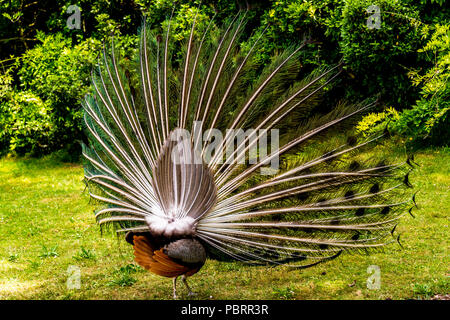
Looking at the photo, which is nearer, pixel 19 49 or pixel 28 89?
pixel 28 89

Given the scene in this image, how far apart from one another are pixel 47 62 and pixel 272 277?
698 centimetres

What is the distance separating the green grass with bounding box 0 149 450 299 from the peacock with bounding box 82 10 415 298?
0.53m

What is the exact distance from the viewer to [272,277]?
497cm

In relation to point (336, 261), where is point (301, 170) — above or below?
above

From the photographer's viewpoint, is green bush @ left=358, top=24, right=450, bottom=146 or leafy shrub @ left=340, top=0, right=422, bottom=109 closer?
green bush @ left=358, top=24, right=450, bottom=146

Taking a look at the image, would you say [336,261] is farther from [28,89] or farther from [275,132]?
[28,89]

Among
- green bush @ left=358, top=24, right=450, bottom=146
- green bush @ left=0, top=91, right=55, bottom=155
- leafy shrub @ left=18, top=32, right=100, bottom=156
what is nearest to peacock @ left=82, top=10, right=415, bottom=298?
green bush @ left=358, top=24, right=450, bottom=146

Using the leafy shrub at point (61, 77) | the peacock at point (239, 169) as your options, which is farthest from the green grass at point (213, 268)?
the leafy shrub at point (61, 77)

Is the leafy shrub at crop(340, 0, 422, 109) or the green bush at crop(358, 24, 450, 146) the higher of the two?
the leafy shrub at crop(340, 0, 422, 109)

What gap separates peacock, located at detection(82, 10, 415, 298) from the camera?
4.07 m

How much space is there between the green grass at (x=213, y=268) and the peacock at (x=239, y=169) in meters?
0.53

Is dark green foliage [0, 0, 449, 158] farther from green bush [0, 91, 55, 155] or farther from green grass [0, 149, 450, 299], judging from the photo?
green grass [0, 149, 450, 299]

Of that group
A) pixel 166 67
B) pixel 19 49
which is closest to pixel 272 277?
pixel 166 67

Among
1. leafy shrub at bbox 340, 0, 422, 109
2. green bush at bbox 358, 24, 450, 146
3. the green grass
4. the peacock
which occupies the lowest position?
the green grass
